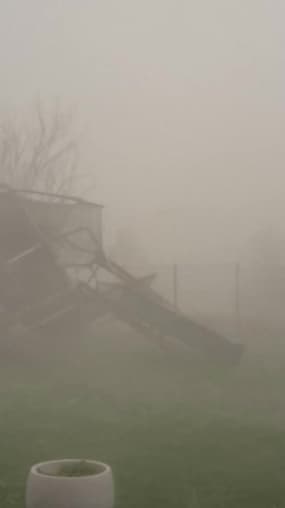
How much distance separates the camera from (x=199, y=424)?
1177cm

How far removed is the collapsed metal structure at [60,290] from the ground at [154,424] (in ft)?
2.04

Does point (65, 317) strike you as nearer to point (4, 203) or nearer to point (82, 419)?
point (4, 203)

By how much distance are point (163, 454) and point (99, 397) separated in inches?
154

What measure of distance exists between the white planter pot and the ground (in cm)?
95

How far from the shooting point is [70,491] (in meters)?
6.76

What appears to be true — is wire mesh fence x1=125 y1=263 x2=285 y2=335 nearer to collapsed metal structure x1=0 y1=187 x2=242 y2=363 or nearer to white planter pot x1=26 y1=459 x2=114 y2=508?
collapsed metal structure x1=0 y1=187 x2=242 y2=363

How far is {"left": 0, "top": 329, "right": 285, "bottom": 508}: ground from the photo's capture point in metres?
8.65

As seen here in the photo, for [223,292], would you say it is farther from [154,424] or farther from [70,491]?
[70,491]

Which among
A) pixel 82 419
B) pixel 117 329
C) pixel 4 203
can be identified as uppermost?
pixel 4 203

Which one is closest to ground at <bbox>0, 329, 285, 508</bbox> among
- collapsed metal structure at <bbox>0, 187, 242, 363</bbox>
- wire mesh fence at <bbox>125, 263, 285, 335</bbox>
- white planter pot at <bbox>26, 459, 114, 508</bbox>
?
collapsed metal structure at <bbox>0, 187, 242, 363</bbox>

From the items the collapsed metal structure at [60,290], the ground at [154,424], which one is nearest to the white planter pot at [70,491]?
the ground at [154,424]

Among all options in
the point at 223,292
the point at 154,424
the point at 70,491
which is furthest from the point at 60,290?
the point at 70,491

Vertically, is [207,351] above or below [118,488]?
below

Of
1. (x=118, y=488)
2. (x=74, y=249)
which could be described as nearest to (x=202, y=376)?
(x=74, y=249)
